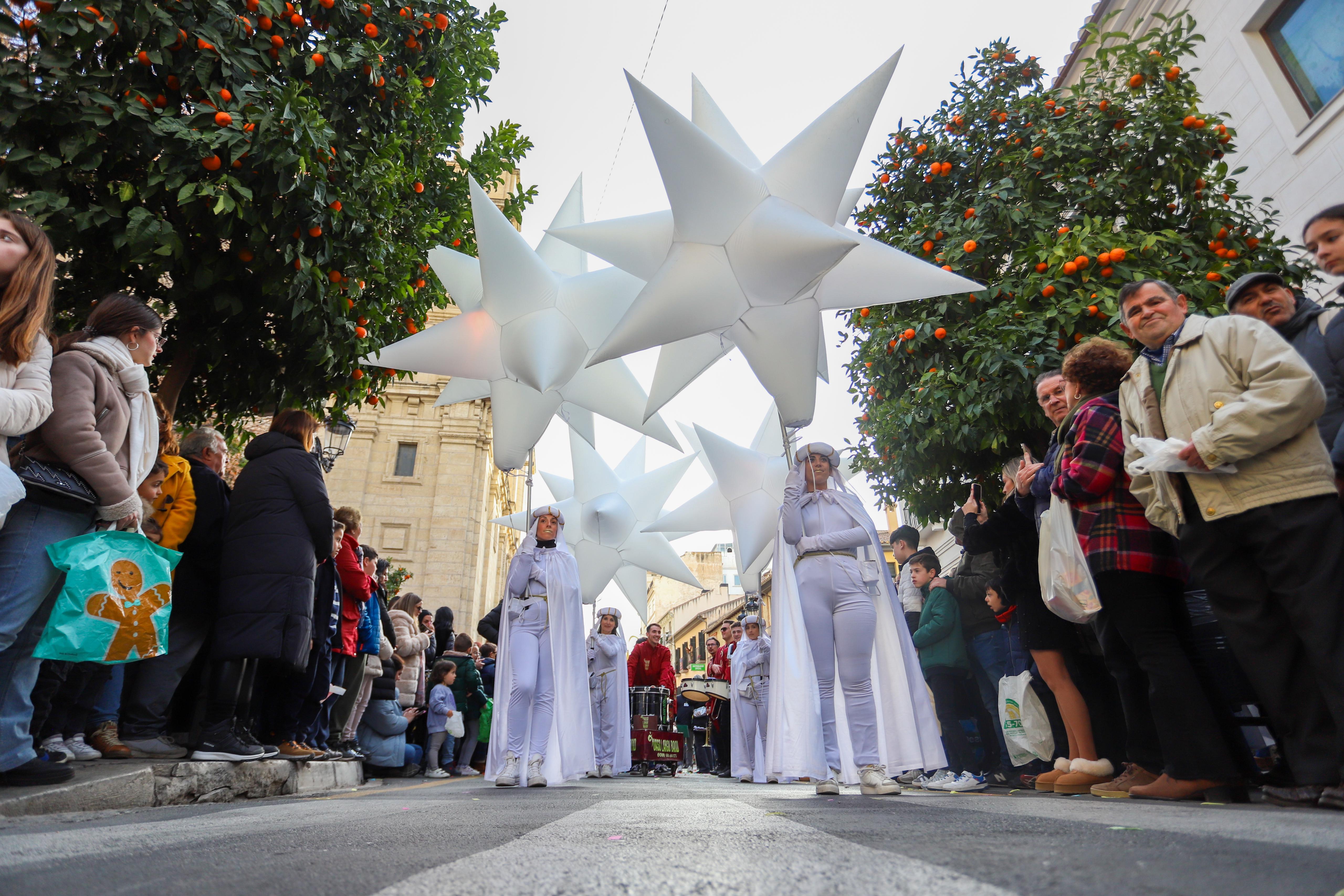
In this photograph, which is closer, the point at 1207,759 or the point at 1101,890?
the point at 1101,890

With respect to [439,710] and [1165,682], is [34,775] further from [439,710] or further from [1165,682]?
[439,710]

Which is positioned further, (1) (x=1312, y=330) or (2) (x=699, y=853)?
(1) (x=1312, y=330)

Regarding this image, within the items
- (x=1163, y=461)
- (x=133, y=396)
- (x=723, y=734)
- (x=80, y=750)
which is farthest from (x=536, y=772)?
(x=723, y=734)

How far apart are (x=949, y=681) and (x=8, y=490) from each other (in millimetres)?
5557

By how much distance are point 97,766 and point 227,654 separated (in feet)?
2.35

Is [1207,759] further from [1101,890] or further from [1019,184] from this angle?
[1019,184]

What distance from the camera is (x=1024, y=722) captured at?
169 inches

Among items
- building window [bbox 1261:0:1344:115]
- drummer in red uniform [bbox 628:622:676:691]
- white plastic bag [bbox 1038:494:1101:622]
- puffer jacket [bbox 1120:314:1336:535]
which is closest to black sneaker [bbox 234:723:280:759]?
white plastic bag [bbox 1038:494:1101:622]

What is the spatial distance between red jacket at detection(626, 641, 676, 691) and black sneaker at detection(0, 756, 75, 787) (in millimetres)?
8988

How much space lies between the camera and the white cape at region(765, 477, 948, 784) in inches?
170

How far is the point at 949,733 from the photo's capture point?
568 cm

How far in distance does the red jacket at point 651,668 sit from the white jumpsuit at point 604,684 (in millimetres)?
1887

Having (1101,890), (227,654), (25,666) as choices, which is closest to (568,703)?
(227,654)

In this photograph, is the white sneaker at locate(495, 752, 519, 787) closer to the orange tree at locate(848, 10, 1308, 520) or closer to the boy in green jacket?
the boy in green jacket
